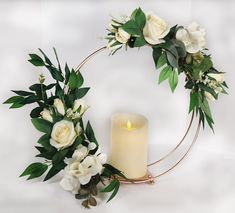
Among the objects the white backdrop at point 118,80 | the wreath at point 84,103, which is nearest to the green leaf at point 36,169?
the wreath at point 84,103

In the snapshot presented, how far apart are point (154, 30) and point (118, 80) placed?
1.08 ft

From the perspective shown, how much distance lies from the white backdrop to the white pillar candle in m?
0.04

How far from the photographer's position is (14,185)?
1.07 m

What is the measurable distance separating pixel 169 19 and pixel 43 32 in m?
0.30

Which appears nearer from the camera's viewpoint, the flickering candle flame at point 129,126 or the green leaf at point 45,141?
the green leaf at point 45,141

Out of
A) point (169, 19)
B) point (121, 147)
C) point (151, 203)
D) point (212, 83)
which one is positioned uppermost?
point (169, 19)

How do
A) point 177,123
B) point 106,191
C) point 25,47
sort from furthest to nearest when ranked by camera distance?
point 177,123
point 25,47
point 106,191

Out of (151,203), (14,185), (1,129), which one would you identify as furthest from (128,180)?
(1,129)

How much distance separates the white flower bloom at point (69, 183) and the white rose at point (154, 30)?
1.00 ft

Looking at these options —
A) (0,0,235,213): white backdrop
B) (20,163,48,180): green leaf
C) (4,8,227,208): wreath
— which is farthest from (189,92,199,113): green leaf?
(20,163,48,180): green leaf

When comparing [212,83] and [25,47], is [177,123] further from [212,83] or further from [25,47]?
[25,47]

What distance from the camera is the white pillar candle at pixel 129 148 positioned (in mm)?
1045

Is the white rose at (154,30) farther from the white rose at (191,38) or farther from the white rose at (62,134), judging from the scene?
the white rose at (62,134)

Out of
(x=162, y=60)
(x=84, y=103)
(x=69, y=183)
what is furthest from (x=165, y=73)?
(x=69, y=183)
